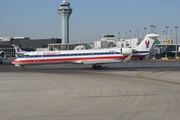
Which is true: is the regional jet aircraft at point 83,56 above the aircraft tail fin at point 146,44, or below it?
below

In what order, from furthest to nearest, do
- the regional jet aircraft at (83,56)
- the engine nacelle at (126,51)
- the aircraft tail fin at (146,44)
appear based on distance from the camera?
the aircraft tail fin at (146,44)
the engine nacelle at (126,51)
the regional jet aircraft at (83,56)

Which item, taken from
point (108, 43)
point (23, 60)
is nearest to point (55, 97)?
point (23, 60)

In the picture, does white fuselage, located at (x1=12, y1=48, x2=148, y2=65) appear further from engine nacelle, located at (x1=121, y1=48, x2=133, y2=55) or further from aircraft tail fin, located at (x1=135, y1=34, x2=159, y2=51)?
aircraft tail fin, located at (x1=135, y1=34, x2=159, y2=51)

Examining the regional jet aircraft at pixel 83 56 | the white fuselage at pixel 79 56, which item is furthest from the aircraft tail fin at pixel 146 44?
the white fuselage at pixel 79 56

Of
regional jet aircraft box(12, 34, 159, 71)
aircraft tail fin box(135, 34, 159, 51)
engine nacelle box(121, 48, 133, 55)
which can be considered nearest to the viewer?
regional jet aircraft box(12, 34, 159, 71)

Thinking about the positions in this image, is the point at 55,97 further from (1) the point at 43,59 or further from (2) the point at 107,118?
(1) the point at 43,59

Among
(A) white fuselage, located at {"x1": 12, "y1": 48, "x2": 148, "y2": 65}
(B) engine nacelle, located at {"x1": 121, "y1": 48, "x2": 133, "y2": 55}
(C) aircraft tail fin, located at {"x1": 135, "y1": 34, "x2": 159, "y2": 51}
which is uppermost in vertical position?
(C) aircraft tail fin, located at {"x1": 135, "y1": 34, "x2": 159, "y2": 51}

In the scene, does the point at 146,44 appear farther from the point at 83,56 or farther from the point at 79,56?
the point at 79,56

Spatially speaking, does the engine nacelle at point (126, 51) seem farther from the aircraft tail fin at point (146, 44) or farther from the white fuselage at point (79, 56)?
the aircraft tail fin at point (146, 44)

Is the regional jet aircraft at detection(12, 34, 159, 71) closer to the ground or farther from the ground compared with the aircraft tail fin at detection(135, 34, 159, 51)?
closer to the ground

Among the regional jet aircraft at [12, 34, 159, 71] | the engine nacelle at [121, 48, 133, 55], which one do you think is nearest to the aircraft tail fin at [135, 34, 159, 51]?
the regional jet aircraft at [12, 34, 159, 71]

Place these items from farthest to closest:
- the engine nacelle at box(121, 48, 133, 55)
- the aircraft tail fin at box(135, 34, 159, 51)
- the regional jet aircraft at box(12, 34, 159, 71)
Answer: the aircraft tail fin at box(135, 34, 159, 51) < the engine nacelle at box(121, 48, 133, 55) < the regional jet aircraft at box(12, 34, 159, 71)

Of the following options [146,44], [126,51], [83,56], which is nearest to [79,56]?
[83,56]

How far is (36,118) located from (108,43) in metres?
152
